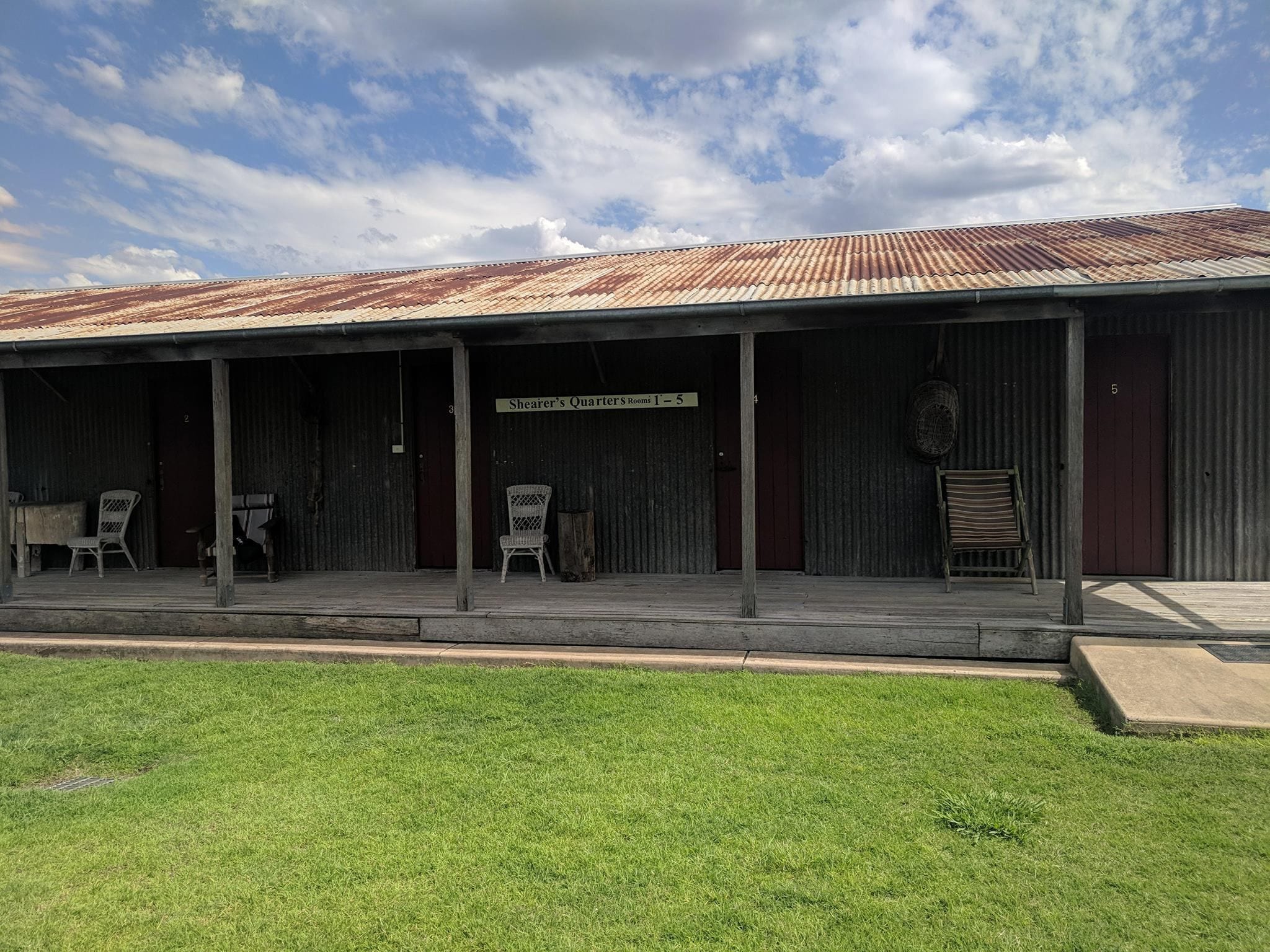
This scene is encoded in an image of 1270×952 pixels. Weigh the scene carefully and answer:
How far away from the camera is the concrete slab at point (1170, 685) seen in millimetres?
3600

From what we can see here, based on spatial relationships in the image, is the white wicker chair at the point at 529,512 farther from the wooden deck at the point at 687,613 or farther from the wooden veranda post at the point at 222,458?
the wooden veranda post at the point at 222,458

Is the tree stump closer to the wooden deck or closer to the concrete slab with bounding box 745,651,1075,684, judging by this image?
the wooden deck

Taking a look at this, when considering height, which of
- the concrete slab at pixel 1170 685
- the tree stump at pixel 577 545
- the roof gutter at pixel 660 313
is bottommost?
the concrete slab at pixel 1170 685

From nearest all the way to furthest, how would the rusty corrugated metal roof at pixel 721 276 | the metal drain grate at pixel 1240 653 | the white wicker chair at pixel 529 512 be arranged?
1. the metal drain grate at pixel 1240 653
2. the rusty corrugated metal roof at pixel 721 276
3. the white wicker chair at pixel 529 512

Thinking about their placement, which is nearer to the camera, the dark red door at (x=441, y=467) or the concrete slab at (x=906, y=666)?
the concrete slab at (x=906, y=666)

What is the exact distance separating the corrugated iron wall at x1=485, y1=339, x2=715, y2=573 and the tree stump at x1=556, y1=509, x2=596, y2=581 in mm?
482

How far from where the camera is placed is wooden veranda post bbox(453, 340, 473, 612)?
5.66 m

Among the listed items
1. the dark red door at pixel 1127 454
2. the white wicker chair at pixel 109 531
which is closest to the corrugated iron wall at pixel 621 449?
the dark red door at pixel 1127 454

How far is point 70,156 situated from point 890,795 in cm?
1725

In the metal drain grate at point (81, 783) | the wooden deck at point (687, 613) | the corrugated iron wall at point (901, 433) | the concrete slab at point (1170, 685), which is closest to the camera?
the metal drain grate at point (81, 783)

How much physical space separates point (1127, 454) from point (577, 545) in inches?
185

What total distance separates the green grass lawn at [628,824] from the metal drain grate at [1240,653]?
97 cm

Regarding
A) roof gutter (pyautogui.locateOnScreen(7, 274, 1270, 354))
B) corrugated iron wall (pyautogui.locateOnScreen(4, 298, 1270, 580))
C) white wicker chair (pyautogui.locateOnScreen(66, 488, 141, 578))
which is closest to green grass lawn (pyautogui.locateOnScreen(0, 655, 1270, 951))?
roof gutter (pyautogui.locateOnScreen(7, 274, 1270, 354))

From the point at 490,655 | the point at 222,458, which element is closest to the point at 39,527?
the point at 222,458
